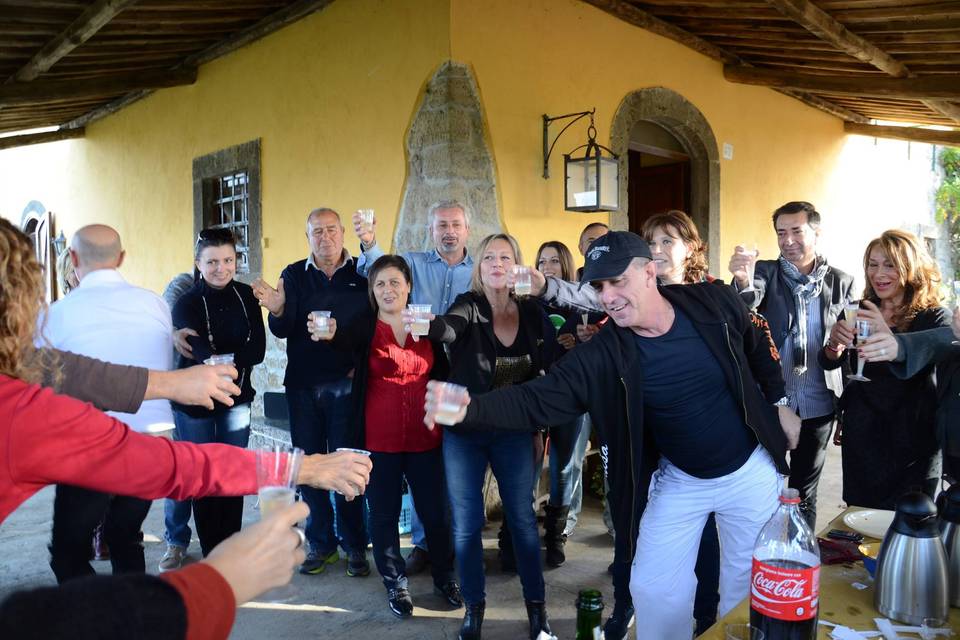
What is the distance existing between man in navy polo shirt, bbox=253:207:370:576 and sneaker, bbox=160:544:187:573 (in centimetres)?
76

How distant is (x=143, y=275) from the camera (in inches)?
359

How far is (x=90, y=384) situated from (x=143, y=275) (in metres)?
7.67

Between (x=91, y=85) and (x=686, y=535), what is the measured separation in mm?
7738

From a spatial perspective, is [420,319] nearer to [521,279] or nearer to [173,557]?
[521,279]

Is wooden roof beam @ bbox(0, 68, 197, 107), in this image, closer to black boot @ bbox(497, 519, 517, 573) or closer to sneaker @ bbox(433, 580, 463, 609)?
black boot @ bbox(497, 519, 517, 573)

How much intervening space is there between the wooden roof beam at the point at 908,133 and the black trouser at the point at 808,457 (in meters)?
7.57

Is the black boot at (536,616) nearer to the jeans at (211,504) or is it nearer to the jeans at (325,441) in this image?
the jeans at (325,441)

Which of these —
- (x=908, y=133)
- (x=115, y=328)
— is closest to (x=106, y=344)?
(x=115, y=328)

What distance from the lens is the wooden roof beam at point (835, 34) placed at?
18.2ft

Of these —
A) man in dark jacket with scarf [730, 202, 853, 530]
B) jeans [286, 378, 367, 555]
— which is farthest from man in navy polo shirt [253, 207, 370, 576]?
man in dark jacket with scarf [730, 202, 853, 530]

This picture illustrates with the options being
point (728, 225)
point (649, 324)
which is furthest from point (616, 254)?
point (728, 225)

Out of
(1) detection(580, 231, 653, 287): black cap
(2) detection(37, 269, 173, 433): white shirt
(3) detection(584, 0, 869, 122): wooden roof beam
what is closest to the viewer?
(1) detection(580, 231, 653, 287): black cap

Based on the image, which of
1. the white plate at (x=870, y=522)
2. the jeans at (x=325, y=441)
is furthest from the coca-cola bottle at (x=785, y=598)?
the jeans at (x=325, y=441)

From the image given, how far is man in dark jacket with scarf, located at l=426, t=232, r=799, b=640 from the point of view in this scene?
2.40 meters
